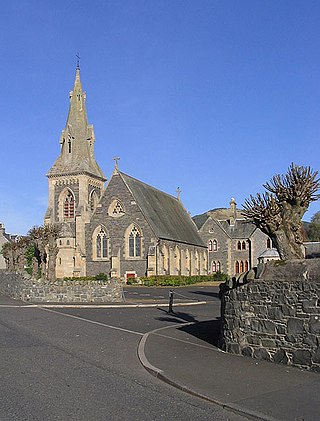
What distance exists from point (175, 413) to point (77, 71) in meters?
71.3

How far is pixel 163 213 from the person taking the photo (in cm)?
6750

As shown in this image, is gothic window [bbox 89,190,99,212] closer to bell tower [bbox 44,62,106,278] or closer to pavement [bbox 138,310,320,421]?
bell tower [bbox 44,62,106,278]

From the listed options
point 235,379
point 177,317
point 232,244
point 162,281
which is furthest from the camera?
point 232,244

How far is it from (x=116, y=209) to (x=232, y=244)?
20545 mm

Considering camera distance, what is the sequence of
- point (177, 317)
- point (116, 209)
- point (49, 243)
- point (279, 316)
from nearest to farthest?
point (279, 316) → point (177, 317) → point (49, 243) → point (116, 209)

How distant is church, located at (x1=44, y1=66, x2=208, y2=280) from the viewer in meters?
59.9

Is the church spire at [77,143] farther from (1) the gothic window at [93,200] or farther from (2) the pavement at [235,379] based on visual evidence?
(2) the pavement at [235,379]

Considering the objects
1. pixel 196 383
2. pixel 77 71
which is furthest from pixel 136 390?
pixel 77 71

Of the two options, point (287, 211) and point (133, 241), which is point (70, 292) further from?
point (133, 241)

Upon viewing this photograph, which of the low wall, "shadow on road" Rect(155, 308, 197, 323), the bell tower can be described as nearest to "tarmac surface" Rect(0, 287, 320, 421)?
"shadow on road" Rect(155, 308, 197, 323)

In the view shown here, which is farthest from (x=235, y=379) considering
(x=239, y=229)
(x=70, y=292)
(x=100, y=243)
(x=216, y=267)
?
(x=216, y=267)

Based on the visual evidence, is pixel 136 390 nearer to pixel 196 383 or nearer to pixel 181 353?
pixel 196 383

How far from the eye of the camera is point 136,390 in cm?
893

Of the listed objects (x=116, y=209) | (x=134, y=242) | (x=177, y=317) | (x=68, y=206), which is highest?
(x=68, y=206)
